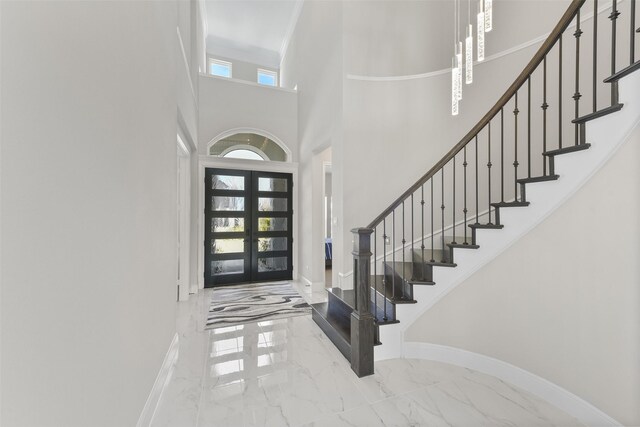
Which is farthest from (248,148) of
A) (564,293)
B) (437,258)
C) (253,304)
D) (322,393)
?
(564,293)

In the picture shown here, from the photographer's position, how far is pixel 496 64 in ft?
12.1

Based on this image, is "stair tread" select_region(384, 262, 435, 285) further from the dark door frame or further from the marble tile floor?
the dark door frame

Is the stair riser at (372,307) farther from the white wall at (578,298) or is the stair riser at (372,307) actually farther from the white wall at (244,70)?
the white wall at (244,70)

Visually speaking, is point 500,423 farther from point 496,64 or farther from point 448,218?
point 496,64

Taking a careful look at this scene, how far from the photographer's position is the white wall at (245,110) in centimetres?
505

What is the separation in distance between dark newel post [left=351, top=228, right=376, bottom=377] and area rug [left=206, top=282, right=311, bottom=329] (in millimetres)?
1553

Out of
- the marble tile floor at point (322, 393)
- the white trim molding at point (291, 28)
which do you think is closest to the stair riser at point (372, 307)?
the marble tile floor at point (322, 393)

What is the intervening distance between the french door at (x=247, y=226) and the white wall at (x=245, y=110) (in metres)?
0.73

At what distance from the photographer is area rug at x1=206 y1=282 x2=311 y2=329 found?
3537 millimetres

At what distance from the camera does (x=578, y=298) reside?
1764mm

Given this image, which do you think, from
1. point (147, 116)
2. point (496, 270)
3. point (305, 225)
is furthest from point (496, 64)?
point (147, 116)

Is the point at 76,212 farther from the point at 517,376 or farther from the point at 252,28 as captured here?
the point at 252,28

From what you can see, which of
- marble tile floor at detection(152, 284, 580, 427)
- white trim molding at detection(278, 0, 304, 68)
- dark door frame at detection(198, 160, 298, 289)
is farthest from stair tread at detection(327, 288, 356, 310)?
white trim molding at detection(278, 0, 304, 68)

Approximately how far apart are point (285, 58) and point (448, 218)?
5.78 metres
